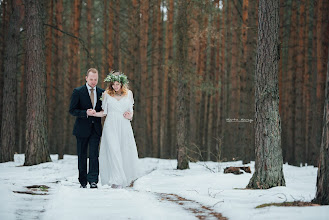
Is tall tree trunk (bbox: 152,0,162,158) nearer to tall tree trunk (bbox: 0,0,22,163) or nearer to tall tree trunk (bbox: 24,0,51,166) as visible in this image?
tall tree trunk (bbox: 0,0,22,163)

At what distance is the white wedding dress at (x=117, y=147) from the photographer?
24.2ft

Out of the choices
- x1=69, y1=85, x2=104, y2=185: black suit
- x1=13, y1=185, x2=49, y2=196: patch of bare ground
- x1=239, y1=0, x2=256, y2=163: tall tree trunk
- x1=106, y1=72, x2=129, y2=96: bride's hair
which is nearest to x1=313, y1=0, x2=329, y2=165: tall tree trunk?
x1=239, y1=0, x2=256, y2=163: tall tree trunk

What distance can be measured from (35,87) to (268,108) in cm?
681

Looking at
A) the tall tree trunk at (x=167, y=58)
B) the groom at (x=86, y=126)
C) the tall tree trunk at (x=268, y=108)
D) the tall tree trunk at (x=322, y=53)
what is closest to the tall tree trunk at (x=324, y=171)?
the tall tree trunk at (x=268, y=108)

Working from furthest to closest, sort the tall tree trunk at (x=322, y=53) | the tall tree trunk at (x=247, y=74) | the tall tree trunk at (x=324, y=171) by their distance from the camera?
the tall tree trunk at (x=322, y=53) → the tall tree trunk at (x=247, y=74) → the tall tree trunk at (x=324, y=171)

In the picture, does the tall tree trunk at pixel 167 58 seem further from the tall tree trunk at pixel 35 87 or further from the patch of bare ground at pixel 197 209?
the patch of bare ground at pixel 197 209

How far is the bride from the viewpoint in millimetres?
7387

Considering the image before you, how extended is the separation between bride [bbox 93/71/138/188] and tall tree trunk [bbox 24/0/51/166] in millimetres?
4062

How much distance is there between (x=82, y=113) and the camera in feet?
23.1

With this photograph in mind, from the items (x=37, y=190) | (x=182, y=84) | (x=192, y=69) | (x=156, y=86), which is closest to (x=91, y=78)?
(x=37, y=190)

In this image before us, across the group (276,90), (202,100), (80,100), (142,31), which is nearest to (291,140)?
(202,100)

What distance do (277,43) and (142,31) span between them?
13.0 m

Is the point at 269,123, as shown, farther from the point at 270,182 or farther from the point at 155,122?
the point at 155,122

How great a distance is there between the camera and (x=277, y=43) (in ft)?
22.8
